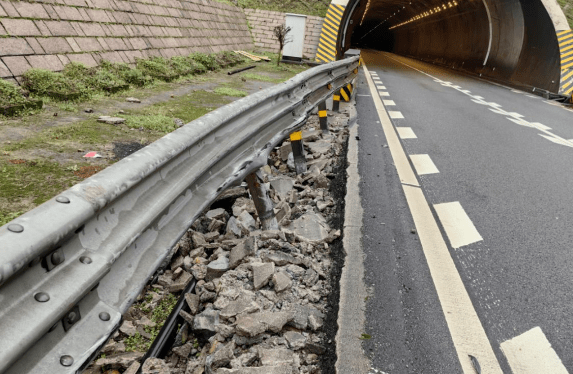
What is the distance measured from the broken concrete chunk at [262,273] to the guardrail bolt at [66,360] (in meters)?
Answer: 1.35

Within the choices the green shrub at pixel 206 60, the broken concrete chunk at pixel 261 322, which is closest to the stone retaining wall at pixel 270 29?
the green shrub at pixel 206 60

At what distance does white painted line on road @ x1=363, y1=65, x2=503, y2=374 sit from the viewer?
193 centimetres

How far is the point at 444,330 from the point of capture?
2074 mm

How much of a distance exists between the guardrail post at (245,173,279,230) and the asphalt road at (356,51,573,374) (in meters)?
0.73

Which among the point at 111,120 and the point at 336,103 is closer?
the point at 111,120

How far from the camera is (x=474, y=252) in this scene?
9.56 feet

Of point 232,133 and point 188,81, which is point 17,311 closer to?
point 232,133

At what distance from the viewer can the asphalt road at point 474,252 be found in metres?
1.98

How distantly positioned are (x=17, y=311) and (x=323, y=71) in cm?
525

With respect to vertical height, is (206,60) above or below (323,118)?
below

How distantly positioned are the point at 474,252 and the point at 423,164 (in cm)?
218

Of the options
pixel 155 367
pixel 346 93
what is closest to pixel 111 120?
pixel 155 367

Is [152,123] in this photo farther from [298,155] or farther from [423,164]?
[423,164]

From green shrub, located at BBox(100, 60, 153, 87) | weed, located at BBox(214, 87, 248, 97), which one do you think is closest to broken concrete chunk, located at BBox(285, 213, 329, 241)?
weed, located at BBox(214, 87, 248, 97)
